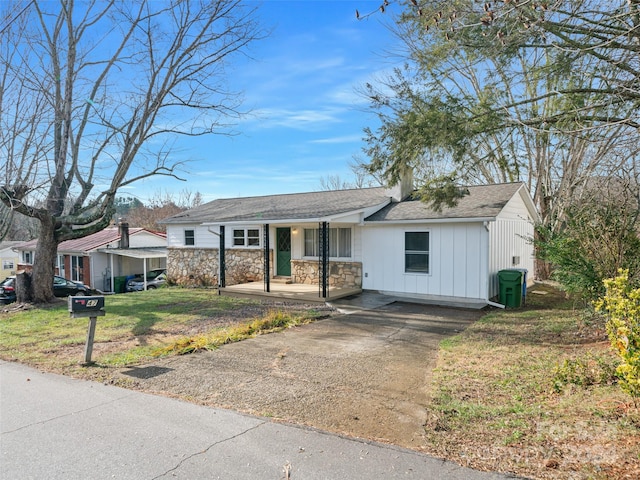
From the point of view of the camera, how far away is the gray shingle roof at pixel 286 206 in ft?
44.6

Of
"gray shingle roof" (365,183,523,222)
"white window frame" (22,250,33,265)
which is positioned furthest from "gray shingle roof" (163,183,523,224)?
"white window frame" (22,250,33,265)

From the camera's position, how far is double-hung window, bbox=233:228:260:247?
53.1 ft

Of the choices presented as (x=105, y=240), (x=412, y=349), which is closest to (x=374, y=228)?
(x=412, y=349)

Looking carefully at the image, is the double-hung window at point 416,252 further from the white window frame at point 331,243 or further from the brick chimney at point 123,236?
the brick chimney at point 123,236

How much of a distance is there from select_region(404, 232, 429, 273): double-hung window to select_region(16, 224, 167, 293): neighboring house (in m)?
17.7

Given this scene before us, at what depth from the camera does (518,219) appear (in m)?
14.1

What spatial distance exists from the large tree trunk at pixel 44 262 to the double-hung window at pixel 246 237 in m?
6.29

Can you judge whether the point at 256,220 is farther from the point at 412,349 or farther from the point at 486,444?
the point at 486,444

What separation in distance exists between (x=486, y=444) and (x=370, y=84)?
8.45 m

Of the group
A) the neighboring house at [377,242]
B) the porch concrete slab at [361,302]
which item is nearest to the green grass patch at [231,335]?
the porch concrete slab at [361,302]

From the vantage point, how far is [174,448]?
3.58 metres

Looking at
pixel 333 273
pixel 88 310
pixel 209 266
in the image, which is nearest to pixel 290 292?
pixel 333 273

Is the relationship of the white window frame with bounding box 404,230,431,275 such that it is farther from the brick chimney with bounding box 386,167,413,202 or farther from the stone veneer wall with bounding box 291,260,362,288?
the brick chimney with bounding box 386,167,413,202

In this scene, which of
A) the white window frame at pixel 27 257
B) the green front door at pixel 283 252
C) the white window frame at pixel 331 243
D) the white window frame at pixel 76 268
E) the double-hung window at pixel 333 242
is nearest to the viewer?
the white window frame at pixel 331 243
